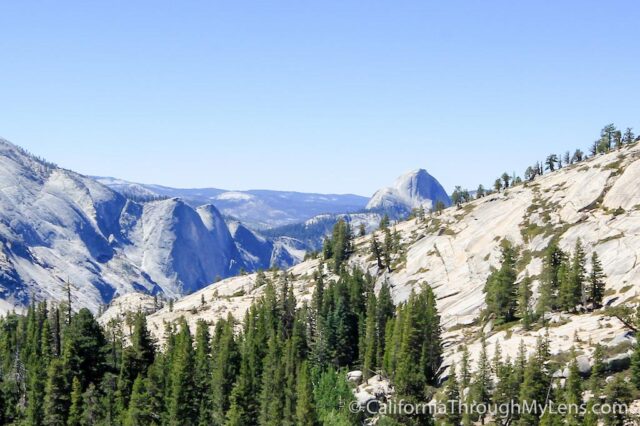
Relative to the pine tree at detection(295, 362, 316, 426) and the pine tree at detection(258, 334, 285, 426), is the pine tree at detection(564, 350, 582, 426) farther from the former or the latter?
the pine tree at detection(258, 334, 285, 426)

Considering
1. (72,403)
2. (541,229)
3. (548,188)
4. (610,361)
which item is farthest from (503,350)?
(548,188)

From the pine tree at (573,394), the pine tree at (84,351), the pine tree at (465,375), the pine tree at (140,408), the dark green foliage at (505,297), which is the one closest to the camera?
the pine tree at (573,394)

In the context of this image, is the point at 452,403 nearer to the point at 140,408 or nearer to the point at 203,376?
the point at 203,376

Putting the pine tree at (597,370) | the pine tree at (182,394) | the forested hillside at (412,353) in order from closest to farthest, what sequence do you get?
the pine tree at (597,370), the forested hillside at (412,353), the pine tree at (182,394)

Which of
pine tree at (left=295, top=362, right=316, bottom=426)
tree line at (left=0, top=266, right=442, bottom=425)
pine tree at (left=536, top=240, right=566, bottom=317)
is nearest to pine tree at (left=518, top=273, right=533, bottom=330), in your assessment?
pine tree at (left=536, top=240, right=566, bottom=317)

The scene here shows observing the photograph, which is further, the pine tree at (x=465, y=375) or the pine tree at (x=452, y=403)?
the pine tree at (x=465, y=375)

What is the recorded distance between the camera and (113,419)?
356 feet

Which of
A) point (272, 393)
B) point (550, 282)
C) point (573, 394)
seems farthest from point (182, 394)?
point (550, 282)

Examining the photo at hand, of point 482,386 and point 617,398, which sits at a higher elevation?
point 617,398

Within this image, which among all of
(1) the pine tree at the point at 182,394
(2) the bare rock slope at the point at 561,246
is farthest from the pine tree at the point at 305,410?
(2) the bare rock slope at the point at 561,246

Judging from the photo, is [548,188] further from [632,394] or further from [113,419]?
[113,419]

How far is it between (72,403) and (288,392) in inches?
1491

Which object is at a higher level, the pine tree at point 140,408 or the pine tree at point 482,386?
the pine tree at point 482,386

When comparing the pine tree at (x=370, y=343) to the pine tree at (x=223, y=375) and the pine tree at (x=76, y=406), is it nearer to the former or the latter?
the pine tree at (x=223, y=375)
